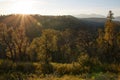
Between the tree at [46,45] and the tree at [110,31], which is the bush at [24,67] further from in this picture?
the tree at [110,31]

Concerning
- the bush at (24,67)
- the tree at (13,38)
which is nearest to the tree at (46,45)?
the tree at (13,38)

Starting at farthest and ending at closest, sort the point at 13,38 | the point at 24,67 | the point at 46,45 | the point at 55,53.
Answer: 1. the point at 55,53
2. the point at 13,38
3. the point at 46,45
4. the point at 24,67

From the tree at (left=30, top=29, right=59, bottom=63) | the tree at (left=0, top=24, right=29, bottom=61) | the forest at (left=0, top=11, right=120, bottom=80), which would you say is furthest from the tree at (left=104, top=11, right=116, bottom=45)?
the tree at (left=0, top=24, right=29, bottom=61)

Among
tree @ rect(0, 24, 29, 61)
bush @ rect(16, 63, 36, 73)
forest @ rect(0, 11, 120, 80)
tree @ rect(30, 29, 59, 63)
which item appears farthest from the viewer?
tree @ rect(0, 24, 29, 61)

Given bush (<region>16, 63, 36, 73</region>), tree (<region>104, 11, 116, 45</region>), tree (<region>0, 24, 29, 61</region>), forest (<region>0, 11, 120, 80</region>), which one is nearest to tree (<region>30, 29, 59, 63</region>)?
forest (<region>0, 11, 120, 80</region>)

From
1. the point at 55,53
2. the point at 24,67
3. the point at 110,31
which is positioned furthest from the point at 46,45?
the point at 55,53

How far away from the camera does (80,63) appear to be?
5275cm

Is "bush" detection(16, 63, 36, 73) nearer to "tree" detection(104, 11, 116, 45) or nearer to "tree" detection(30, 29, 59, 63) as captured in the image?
"tree" detection(30, 29, 59, 63)

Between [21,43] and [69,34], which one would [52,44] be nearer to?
[21,43]

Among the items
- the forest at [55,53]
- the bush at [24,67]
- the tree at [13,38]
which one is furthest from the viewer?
the tree at [13,38]

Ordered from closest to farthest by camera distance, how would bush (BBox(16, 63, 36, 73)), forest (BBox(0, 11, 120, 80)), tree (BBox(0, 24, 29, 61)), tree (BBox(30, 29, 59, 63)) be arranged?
forest (BBox(0, 11, 120, 80)) → bush (BBox(16, 63, 36, 73)) → tree (BBox(30, 29, 59, 63)) → tree (BBox(0, 24, 29, 61))

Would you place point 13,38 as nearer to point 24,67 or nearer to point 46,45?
point 46,45

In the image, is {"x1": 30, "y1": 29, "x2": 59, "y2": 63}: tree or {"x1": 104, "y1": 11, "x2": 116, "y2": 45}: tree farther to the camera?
{"x1": 104, "y1": 11, "x2": 116, "y2": 45}: tree

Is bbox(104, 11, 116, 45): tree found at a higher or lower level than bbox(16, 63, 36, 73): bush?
higher
